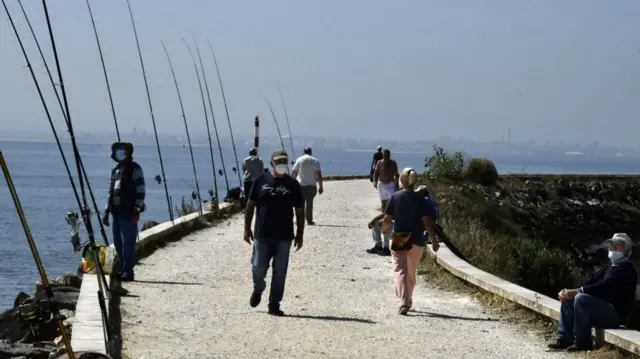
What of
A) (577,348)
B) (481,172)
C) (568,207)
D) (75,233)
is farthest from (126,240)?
(568,207)

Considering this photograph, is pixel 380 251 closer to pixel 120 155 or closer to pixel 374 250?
pixel 374 250

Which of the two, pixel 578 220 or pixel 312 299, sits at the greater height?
pixel 312 299

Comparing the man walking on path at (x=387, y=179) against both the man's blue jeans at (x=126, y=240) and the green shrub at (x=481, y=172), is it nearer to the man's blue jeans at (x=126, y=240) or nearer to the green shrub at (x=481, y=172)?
the man's blue jeans at (x=126, y=240)

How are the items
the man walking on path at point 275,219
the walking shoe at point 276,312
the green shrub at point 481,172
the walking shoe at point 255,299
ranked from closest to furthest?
the man walking on path at point 275,219
the walking shoe at point 276,312
the walking shoe at point 255,299
the green shrub at point 481,172

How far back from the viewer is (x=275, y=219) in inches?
479

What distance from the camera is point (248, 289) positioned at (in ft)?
47.4

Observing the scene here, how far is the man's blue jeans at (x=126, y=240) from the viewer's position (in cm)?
1430

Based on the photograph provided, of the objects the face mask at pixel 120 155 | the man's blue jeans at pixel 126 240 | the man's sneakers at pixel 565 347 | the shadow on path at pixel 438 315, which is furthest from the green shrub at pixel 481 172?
the man's sneakers at pixel 565 347

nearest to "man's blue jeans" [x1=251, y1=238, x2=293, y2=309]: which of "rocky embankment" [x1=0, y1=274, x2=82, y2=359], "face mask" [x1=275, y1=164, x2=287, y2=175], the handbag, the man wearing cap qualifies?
"face mask" [x1=275, y1=164, x2=287, y2=175]

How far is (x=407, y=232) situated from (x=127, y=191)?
3.66 meters

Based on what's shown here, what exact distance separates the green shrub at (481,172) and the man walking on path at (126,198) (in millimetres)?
29259

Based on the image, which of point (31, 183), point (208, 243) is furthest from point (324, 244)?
point (31, 183)

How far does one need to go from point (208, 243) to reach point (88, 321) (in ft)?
32.8

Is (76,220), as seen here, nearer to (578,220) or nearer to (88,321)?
(88,321)
